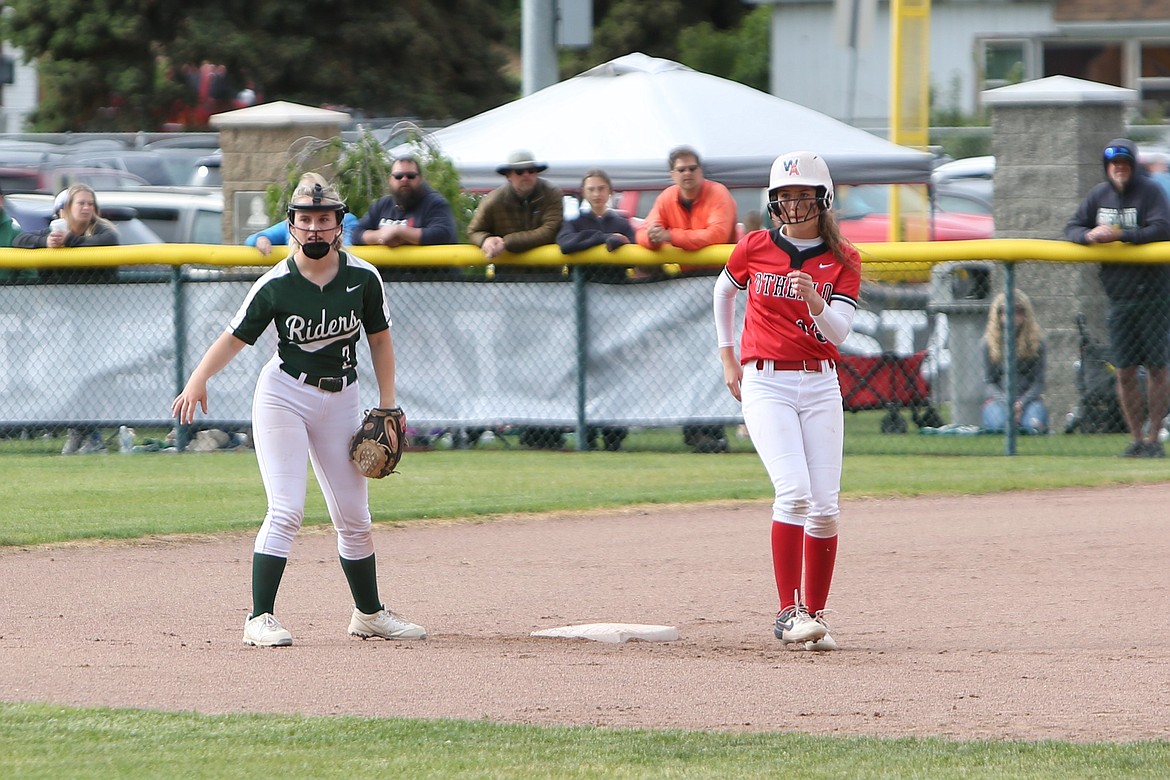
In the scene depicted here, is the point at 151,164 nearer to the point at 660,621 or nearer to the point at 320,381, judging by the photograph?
the point at 660,621

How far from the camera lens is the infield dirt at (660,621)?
19.4 feet

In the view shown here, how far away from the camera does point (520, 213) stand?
13.9 meters

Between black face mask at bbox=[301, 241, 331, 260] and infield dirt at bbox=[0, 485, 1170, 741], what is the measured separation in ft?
4.75

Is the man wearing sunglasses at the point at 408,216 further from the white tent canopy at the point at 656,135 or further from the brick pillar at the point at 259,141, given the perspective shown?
the white tent canopy at the point at 656,135

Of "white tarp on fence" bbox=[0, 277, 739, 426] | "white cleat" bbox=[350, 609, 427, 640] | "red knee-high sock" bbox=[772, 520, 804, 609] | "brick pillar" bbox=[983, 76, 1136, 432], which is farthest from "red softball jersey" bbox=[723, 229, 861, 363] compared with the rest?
"brick pillar" bbox=[983, 76, 1136, 432]

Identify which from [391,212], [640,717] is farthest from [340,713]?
[391,212]

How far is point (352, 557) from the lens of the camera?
7258mm

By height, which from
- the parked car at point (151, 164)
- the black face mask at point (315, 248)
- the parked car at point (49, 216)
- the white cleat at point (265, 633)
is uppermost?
the parked car at point (151, 164)

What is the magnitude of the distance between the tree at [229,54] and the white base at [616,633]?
31.7m

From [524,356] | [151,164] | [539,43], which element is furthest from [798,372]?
[151,164]

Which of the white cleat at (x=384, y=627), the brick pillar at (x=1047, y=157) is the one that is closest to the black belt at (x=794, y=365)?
the white cleat at (x=384, y=627)

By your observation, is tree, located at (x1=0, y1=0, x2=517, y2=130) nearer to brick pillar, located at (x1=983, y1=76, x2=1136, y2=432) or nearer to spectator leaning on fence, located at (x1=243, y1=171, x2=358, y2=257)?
spectator leaning on fence, located at (x1=243, y1=171, x2=358, y2=257)

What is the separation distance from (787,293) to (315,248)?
69.6 inches

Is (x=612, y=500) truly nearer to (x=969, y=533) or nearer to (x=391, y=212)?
(x=969, y=533)
